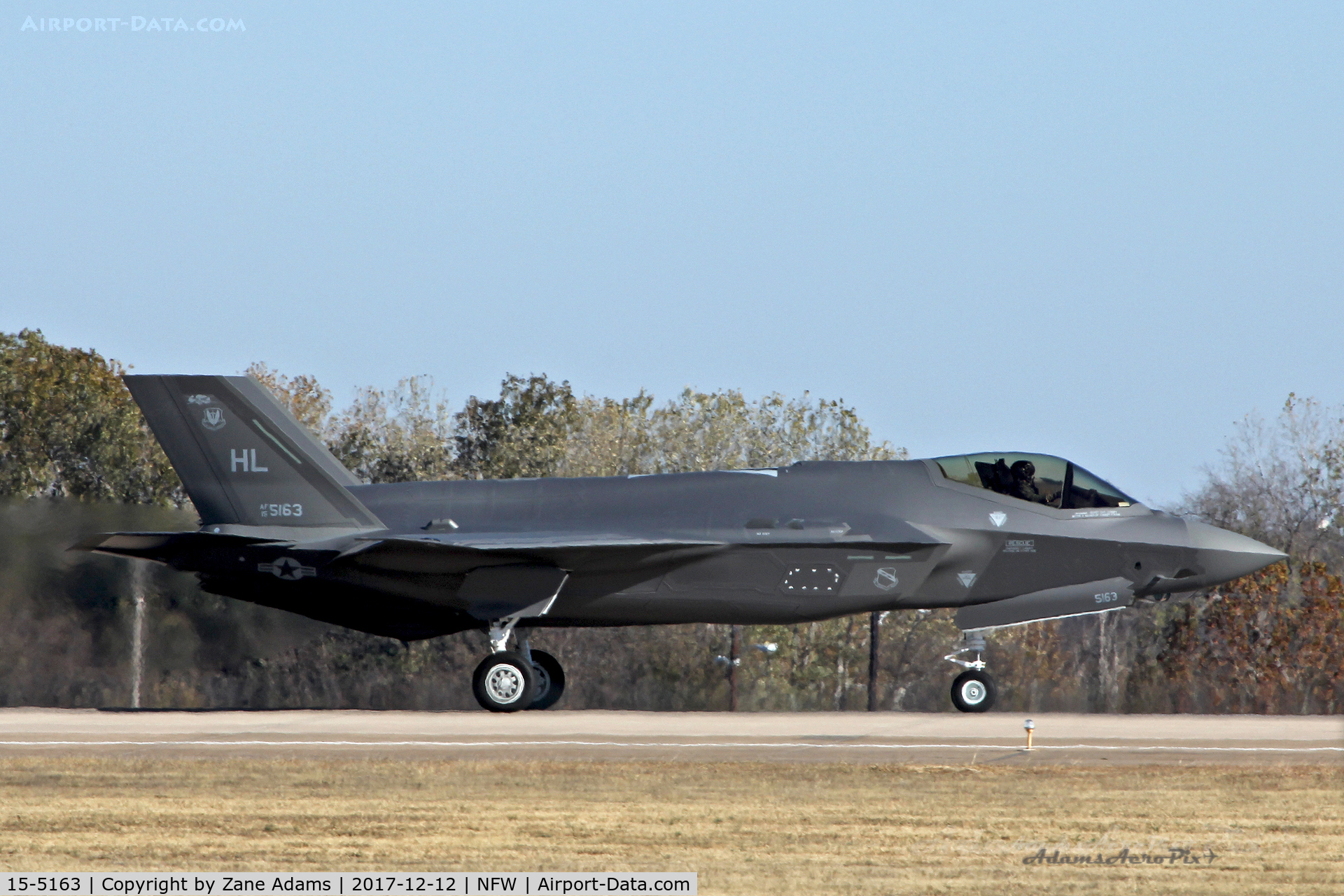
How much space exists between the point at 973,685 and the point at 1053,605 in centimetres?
146

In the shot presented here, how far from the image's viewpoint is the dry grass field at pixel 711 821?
9820 mm

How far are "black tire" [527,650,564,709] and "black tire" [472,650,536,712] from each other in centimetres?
114

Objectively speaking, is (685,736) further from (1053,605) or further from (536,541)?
(1053,605)

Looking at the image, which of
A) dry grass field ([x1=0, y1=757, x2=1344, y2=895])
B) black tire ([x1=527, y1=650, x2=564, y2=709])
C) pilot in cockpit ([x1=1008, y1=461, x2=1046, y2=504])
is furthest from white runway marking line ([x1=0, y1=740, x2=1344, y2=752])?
pilot in cockpit ([x1=1008, y1=461, x2=1046, y2=504])

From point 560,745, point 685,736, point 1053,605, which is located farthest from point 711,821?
point 1053,605

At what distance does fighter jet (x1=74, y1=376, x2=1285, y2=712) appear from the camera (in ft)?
65.0

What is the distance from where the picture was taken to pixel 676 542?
770 inches

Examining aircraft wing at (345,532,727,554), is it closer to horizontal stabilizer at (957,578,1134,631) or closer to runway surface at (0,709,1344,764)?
runway surface at (0,709,1344,764)

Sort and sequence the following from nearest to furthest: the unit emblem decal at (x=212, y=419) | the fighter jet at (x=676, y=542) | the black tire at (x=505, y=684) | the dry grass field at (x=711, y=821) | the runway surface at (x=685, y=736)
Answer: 1. the dry grass field at (x=711, y=821)
2. the runway surface at (x=685, y=736)
3. the fighter jet at (x=676, y=542)
4. the black tire at (x=505, y=684)
5. the unit emblem decal at (x=212, y=419)

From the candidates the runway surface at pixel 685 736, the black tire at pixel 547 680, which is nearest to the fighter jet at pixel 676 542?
the black tire at pixel 547 680

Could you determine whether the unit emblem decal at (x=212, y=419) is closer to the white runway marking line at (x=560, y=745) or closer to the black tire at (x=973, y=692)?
the white runway marking line at (x=560, y=745)

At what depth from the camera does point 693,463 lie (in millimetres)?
36938

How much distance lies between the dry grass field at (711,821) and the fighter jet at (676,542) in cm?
502

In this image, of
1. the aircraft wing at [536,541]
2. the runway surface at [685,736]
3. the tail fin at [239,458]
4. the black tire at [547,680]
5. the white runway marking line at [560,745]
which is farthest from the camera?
the black tire at [547,680]
